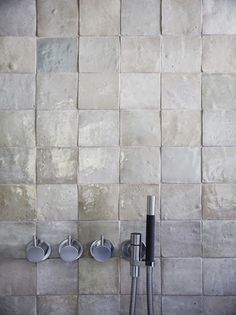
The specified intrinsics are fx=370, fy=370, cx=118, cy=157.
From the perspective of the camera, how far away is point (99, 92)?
3.93 feet

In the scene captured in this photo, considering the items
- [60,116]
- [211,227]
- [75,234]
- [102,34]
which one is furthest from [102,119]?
[211,227]

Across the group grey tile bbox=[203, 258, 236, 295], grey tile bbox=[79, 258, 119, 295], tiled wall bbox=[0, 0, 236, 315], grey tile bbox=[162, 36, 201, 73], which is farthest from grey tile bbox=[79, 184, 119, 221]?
grey tile bbox=[162, 36, 201, 73]

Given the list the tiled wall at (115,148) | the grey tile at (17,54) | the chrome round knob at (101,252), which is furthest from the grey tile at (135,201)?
the grey tile at (17,54)

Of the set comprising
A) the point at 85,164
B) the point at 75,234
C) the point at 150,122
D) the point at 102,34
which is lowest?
the point at 75,234

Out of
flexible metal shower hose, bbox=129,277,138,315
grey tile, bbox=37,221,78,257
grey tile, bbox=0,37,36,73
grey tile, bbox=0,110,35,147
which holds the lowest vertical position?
flexible metal shower hose, bbox=129,277,138,315

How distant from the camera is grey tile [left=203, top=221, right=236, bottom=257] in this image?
47.2 inches

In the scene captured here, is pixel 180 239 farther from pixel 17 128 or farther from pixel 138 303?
pixel 17 128

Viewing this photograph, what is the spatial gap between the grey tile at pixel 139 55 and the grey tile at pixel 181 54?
1.0 inches

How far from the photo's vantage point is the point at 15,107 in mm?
1199

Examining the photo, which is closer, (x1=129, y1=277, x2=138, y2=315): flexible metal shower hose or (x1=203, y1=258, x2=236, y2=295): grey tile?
(x1=129, y1=277, x2=138, y2=315): flexible metal shower hose

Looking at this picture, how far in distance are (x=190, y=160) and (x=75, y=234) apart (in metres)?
0.44

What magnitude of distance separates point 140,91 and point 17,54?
1.37ft

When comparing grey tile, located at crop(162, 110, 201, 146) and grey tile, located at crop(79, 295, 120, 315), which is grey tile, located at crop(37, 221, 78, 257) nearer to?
grey tile, located at crop(79, 295, 120, 315)

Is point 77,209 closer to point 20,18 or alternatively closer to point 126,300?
point 126,300
